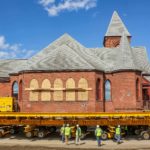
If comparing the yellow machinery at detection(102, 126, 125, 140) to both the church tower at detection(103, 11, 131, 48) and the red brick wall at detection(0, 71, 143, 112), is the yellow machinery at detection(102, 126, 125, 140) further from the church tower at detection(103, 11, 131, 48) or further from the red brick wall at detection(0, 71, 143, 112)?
the church tower at detection(103, 11, 131, 48)

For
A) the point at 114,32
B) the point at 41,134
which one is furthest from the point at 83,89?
the point at 114,32

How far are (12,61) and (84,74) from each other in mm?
18008

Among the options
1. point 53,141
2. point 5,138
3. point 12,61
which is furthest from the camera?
point 12,61

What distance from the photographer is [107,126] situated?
108ft

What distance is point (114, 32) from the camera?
71.2 m

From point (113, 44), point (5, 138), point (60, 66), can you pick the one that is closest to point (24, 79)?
point (60, 66)

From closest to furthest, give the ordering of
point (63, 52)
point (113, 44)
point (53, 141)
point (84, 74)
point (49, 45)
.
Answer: point (53, 141) < point (84, 74) < point (63, 52) < point (49, 45) < point (113, 44)

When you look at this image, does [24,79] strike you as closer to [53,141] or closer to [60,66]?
[60,66]

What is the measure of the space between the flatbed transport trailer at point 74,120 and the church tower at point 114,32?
3840 centimetres

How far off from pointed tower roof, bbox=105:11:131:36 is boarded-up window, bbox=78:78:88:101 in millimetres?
29851

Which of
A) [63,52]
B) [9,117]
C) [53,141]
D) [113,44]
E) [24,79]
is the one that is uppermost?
[113,44]

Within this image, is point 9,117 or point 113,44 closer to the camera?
point 9,117

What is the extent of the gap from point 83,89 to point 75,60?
4.59 meters

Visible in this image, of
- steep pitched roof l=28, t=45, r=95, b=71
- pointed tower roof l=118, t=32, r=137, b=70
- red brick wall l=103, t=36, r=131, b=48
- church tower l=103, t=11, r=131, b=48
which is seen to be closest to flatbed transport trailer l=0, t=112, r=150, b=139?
steep pitched roof l=28, t=45, r=95, b=71
